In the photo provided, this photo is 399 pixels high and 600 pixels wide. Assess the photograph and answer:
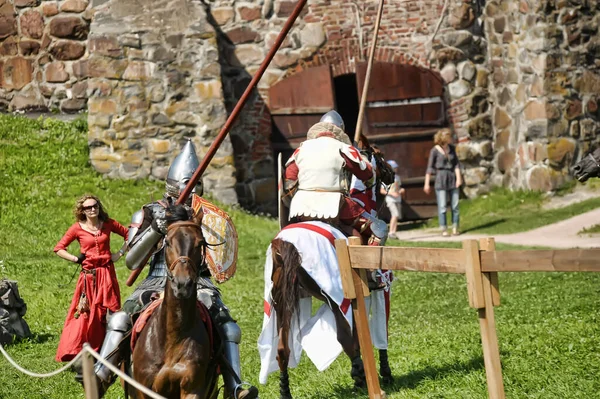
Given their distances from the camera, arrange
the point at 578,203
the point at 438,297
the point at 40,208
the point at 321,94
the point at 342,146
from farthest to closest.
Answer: the point at 321,94 < the point at 578,203 < the point at 40,208 < the point at 438,297 < the point at 342,146

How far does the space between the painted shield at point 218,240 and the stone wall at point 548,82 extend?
1261 centimetres

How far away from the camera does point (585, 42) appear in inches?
770

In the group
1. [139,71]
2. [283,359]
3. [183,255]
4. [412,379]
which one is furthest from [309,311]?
[139,71]

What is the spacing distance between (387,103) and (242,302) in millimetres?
7791

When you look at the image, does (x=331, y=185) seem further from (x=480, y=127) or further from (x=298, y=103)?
(x=480, y=127)

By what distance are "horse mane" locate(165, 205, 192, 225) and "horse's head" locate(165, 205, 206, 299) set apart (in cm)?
8

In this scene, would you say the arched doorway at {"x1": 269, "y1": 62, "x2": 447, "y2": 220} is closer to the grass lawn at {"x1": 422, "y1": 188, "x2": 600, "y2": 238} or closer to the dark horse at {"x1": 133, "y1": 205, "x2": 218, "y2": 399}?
the grass lawn at {"x1": 422, "y1": 188, "x2": 600, "y2": 238}

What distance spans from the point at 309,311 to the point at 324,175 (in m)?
1.04

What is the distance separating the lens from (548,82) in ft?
63.4

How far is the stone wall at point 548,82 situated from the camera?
19297mm

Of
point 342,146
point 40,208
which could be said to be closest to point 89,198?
point 342,146

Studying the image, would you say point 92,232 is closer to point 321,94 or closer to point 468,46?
point 321,94

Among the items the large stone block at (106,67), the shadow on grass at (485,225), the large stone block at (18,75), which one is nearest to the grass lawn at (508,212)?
the shadow on grass at (485,225)

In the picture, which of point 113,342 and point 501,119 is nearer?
point 113,342
